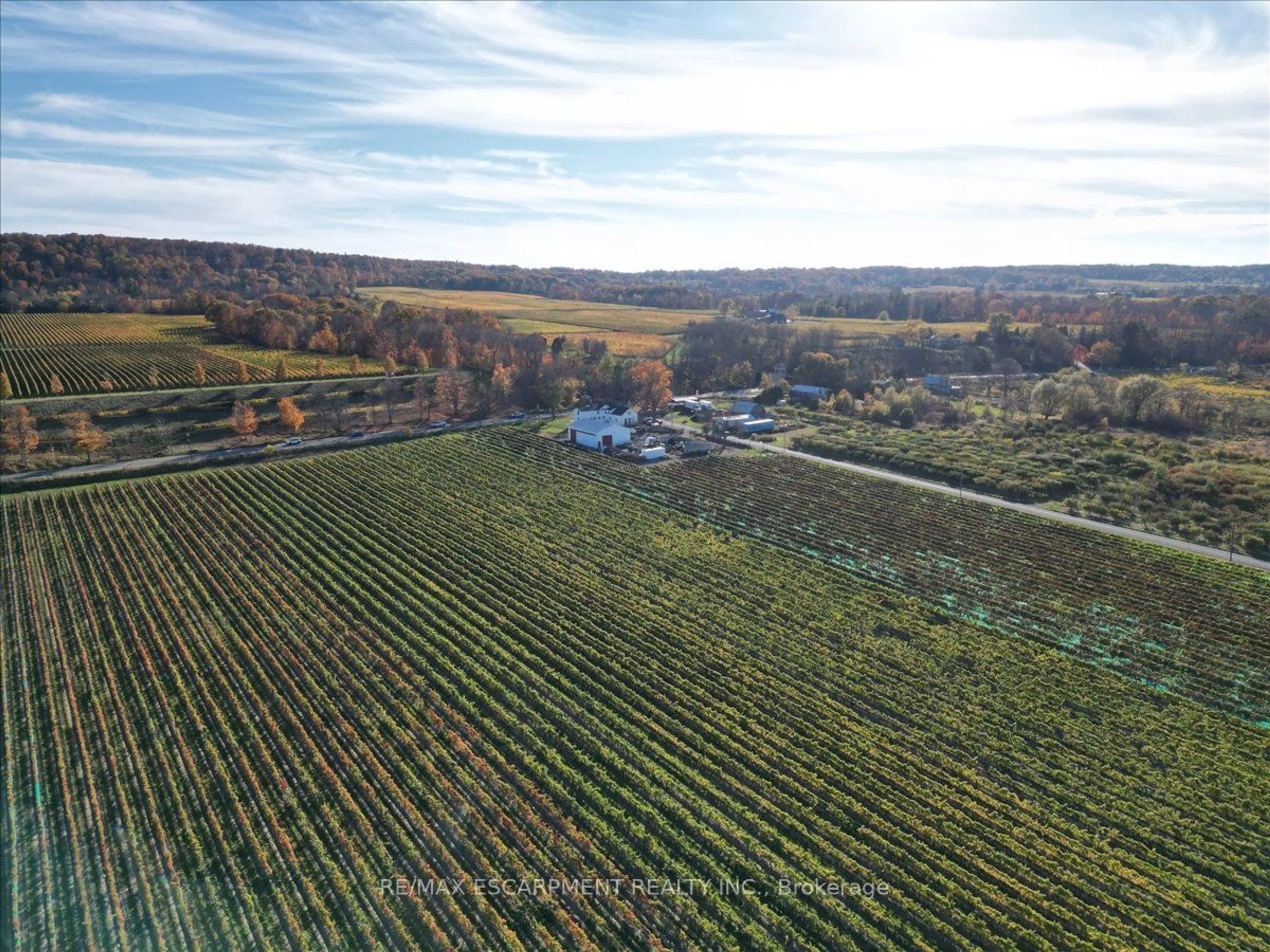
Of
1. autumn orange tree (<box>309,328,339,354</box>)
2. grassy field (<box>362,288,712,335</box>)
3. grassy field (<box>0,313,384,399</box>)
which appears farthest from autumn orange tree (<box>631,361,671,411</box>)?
grassy field (<box>362,288,712,335</box>)

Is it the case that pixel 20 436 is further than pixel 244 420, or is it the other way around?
pixel 244 420

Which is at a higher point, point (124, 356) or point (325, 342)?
point (325, 342)

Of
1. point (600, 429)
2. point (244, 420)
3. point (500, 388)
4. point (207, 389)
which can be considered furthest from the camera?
point (500, 388)

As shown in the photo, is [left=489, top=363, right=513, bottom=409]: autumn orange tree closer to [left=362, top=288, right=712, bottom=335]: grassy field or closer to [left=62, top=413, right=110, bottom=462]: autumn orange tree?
[left=62, top=413, right=110, bottom=462]: autumn orange tree

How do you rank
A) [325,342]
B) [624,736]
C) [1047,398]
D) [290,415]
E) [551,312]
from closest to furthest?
[624,736] → [290,415] → [1047,398] → [325,342] → [551,312]

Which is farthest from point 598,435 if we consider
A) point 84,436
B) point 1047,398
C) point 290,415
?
point 1047,398

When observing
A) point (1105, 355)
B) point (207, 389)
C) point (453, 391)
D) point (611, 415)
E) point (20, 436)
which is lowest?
point (20, 436)

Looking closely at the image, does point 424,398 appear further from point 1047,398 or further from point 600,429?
point 1047,398
